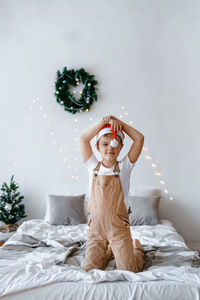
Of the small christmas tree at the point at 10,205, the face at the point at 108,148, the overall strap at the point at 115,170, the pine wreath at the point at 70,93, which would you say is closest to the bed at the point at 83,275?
the overall strap at the point at 115,170

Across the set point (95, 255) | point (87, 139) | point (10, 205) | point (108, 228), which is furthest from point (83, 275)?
point (10, 205)

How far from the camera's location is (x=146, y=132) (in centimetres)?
318

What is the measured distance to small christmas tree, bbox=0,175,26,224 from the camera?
3.07 metres

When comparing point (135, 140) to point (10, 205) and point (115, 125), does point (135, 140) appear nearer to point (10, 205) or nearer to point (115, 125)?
point (115, 125)

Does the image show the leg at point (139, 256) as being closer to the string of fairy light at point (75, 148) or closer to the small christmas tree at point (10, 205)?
the string of fairy light at point (75, 148)

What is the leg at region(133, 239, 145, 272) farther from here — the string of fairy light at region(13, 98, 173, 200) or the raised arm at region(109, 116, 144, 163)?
the string of fairy light at region(13, 98, 173, 200)

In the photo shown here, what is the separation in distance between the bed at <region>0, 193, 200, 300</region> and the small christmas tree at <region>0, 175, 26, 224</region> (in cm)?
99

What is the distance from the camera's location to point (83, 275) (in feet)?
4.68

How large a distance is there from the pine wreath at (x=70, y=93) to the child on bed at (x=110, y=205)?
1396mm

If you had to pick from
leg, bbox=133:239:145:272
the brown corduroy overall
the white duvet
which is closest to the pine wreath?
the white duvet

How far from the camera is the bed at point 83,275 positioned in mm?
1312

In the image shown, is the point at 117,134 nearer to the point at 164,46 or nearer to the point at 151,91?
the point at 151,91

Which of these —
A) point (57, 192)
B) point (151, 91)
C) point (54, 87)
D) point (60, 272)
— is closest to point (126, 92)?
point (151, 91)

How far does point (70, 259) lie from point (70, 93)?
1992 mm
